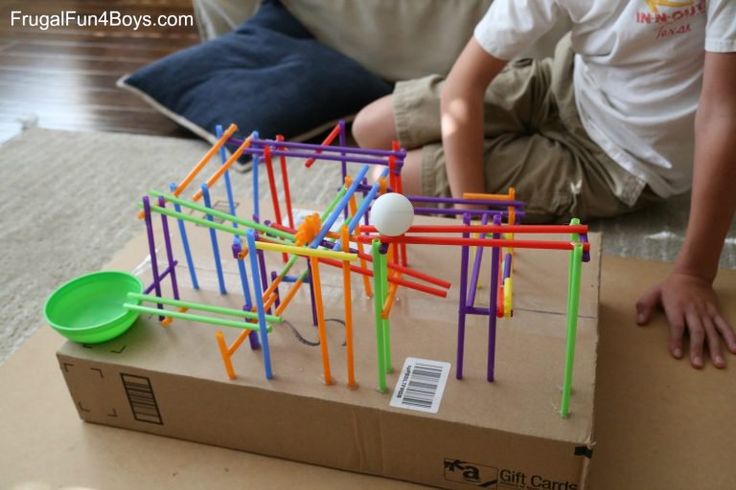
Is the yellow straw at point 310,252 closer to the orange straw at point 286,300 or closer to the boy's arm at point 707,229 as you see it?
the orange straw at point 286,300

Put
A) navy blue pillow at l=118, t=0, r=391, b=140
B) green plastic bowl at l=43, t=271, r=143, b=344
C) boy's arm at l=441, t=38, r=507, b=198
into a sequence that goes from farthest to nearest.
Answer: navy blue pillow at l=118, t=0, r=391, b=140 → boy's arm at l=441, t=38, r=507, b=198 → green plastic bowl at l=43, t=271, r=143, b=344

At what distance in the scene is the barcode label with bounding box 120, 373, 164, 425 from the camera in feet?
2.52

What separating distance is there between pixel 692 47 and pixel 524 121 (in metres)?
0.35

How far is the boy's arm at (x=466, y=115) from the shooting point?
1.09 metres

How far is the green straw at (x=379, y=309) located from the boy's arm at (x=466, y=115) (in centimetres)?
50

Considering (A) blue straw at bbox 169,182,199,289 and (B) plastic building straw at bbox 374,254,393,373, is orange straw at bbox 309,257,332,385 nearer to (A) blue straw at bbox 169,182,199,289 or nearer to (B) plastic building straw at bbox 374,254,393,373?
(B) plastic building straw at bbox 374,254,393,373

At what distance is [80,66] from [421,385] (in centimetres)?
183

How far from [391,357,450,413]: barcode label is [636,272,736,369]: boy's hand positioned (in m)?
0.34

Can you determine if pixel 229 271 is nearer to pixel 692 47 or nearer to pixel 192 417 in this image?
pixel 192 417

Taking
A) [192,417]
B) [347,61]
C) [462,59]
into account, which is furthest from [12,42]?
[192,417]

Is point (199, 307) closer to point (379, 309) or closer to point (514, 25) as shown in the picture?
point (379, 309)

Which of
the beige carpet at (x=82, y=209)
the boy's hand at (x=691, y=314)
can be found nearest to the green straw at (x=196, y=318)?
the beige carpet at (x=82, y=209)

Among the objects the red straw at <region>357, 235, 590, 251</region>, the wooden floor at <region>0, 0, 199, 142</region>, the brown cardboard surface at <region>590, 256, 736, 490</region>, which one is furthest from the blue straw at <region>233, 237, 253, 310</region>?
the wooden floor at <region>0, 0, 199, 142</region>

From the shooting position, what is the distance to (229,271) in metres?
0.90
